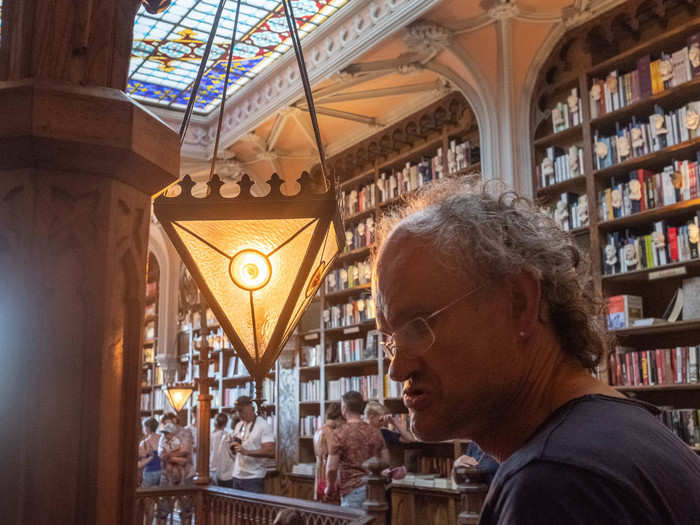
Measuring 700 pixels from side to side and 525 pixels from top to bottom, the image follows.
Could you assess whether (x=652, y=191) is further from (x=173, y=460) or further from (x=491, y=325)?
(x=173, y=460)

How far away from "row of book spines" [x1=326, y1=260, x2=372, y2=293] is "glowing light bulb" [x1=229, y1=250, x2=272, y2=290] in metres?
5.76

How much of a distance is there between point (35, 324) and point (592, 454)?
0.59 metres

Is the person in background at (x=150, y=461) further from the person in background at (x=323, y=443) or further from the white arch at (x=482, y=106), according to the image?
the white arch at (x=482, y=106)

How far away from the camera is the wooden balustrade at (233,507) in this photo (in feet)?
12.1

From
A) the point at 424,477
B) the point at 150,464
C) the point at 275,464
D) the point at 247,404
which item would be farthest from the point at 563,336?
the point at 150,464

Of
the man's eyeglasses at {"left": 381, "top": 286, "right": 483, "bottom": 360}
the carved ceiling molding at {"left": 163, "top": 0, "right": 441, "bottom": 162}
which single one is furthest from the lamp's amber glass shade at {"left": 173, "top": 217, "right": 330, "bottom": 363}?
the carved ceiling molding at {"left": 163, "top": 0, "right": 441, "bottom": 162}

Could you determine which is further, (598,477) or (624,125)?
(624,125)

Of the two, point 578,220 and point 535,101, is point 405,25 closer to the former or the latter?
point 535,101

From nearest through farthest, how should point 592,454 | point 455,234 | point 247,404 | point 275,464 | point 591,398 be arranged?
1. point 592,454
2. point 591,398
3. point 455,234
4. point 247,404
5. point 275,464

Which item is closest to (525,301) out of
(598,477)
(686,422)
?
(598,477)

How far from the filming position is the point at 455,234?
939 mm

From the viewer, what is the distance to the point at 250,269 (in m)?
1.51

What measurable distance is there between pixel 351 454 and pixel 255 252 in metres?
3.62

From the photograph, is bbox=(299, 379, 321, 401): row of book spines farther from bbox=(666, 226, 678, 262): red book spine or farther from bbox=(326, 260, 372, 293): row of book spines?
bbox=(666, 226, 678, 262): red book spine
